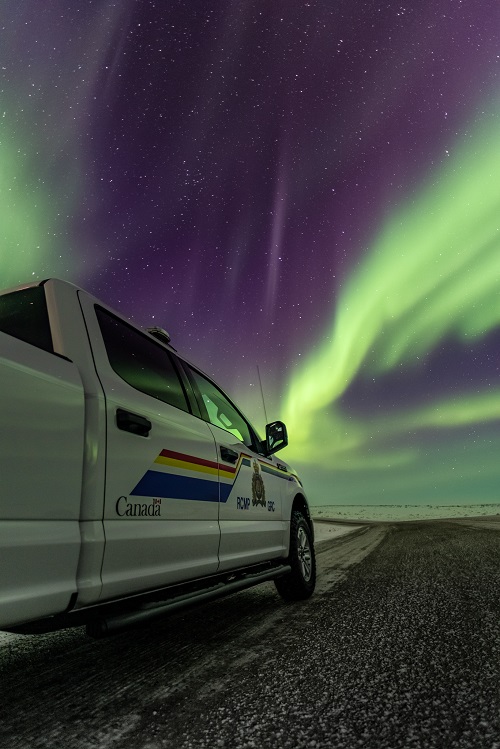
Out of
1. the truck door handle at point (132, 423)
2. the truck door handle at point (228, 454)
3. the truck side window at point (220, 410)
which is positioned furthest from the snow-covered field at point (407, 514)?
the truck door handle at point (132, 423)

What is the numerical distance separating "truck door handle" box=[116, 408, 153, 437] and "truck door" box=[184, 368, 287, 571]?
1037mm

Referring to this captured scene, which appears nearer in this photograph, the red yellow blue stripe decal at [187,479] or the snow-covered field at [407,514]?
the red yellow blue stripe decal at [187,479]

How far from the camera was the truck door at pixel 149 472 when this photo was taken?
2.33 metres

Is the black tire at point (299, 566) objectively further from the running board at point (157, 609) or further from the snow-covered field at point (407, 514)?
the snow-covered field at point (407, 514)

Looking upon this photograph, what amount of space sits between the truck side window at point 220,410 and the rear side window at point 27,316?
1.57 m

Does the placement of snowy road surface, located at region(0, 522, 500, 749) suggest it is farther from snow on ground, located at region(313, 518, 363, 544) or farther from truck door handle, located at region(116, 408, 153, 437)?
snow on ground, located at region(313, 518, 363, 544)

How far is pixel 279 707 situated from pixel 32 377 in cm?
171

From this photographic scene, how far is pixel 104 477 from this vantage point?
2240 mm

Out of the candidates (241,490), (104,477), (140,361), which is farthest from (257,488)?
(104,477)

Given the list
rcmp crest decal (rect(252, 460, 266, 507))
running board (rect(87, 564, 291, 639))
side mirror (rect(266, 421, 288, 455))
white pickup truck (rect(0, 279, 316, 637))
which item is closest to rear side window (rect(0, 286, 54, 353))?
white pickup truck (rect(0, 279, 316, 637))

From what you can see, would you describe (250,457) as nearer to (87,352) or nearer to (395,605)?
(395,605)

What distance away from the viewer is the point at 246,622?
3789 mm

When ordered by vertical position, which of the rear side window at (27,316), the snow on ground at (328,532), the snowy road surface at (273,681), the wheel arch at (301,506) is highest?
the rear side window at (27,316)

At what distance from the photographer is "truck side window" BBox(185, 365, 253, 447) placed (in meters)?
4.02
